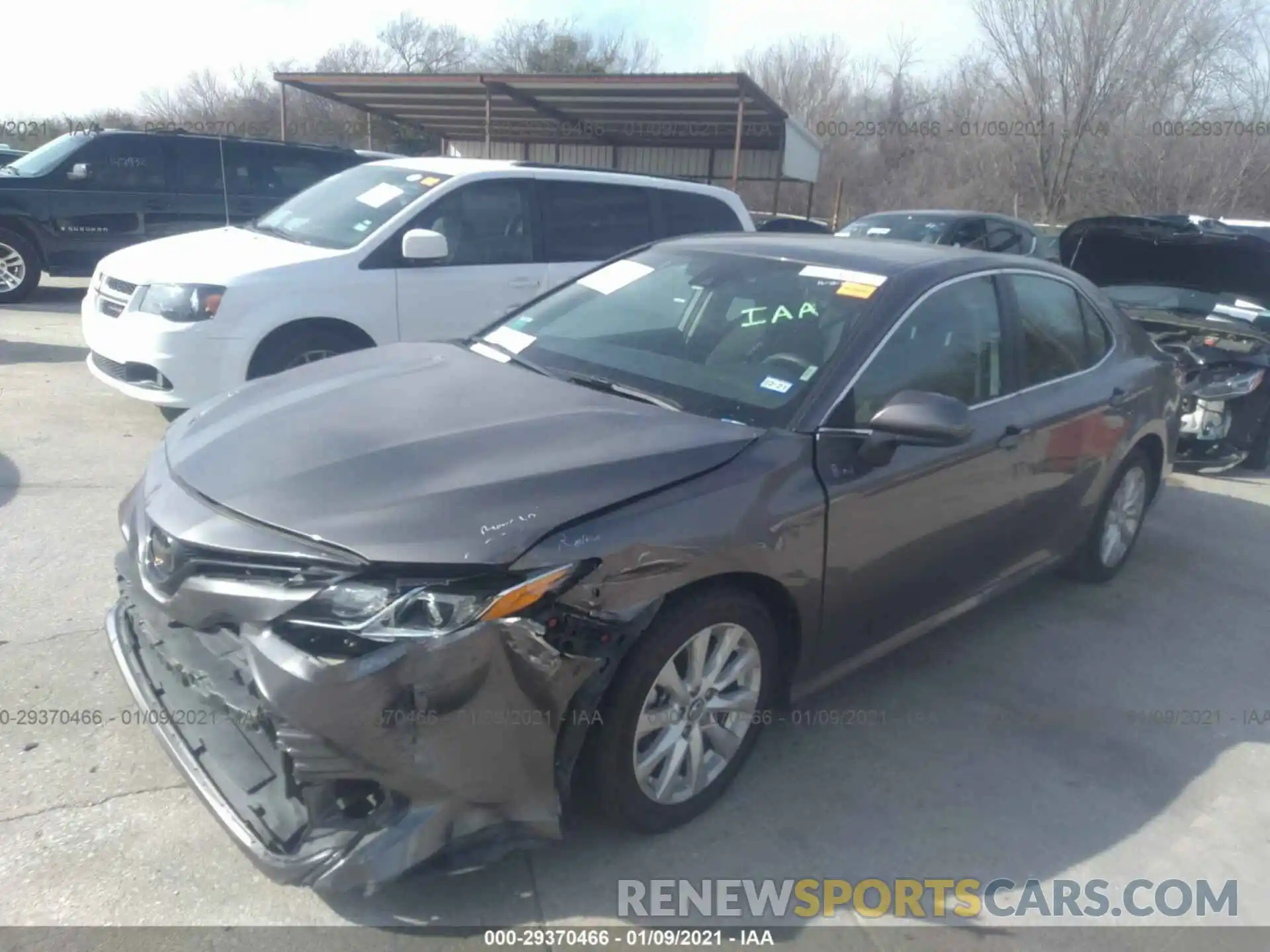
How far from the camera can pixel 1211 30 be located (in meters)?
26.2

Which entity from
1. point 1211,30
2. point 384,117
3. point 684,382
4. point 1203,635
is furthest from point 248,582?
point 1211,30

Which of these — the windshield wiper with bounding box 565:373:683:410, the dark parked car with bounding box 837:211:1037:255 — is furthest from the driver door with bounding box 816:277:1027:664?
the dark parked car with bounding box 837:211:1037:255

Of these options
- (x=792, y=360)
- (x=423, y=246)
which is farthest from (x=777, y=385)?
(x=423, y=246)

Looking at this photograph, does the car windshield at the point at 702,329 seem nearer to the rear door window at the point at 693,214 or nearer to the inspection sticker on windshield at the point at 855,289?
the inspection sticker on windshield at the point at 855,289


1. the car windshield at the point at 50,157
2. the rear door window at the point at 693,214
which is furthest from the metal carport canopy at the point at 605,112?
the rear door window at the point at 693,214

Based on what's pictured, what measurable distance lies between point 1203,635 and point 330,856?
13.7ft

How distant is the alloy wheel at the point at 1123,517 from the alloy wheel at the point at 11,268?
10904 mm

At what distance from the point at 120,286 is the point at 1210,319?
7.36 m

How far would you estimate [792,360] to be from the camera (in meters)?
3.57

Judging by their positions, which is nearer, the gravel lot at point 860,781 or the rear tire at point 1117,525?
the gravel lot at point 860,781

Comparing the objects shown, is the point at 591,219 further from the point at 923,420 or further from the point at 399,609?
the point at 399,609

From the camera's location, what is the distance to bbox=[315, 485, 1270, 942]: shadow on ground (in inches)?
116

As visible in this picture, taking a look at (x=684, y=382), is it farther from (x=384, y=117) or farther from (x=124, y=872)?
(x=384, y=117)

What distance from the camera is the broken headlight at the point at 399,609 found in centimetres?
245
